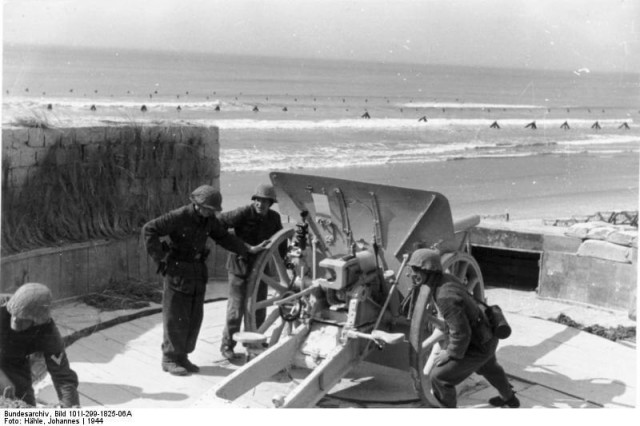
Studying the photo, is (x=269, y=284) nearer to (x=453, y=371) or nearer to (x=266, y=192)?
(x=266, y=192)

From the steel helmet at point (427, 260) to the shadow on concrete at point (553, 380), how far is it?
1470mm

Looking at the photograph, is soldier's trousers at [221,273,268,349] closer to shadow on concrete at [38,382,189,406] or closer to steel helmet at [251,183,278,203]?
steel helmet at [251,183,278,203]

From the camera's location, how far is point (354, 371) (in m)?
6.61

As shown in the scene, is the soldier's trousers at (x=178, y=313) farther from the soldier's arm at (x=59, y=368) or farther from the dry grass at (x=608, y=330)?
the dry grass at (x=608, y=330)

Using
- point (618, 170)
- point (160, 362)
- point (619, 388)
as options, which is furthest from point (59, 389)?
point (618, 170)

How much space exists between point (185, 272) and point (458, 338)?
85.4 inches

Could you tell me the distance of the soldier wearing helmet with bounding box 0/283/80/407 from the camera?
5.19m

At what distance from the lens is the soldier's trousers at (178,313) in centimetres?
645

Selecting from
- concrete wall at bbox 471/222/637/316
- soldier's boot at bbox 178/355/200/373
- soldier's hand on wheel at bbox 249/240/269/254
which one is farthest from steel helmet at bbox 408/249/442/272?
concrete wall at bbox 471/222/637/316

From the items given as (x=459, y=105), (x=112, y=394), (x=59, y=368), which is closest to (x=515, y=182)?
(x=112, y=394)

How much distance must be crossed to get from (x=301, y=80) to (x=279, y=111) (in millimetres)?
37386

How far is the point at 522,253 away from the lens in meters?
10.3

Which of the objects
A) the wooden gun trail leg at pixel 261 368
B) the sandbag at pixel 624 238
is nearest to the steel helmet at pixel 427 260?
the wooden gun trail leg at pixel 261 368

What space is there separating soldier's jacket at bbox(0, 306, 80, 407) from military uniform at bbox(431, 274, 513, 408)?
2.25 meters
